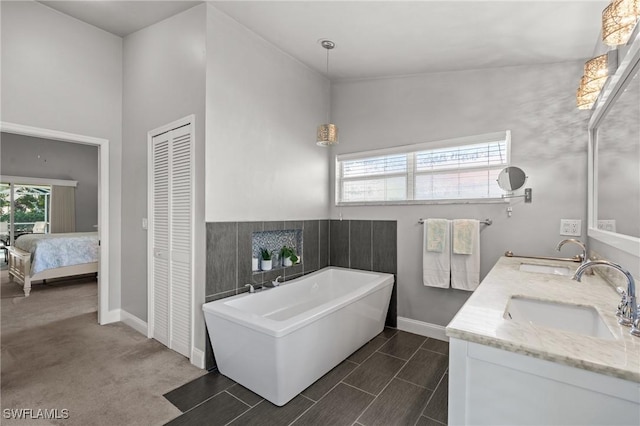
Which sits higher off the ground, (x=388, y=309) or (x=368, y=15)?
(x=368, y=15)

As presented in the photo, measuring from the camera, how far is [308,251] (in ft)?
11.5

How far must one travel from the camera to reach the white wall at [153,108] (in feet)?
8.04

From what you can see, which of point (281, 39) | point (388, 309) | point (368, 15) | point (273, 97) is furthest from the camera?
point (388, 309)

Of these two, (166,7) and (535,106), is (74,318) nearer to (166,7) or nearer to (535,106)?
(166,7)

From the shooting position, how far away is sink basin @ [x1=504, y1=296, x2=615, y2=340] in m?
1.28

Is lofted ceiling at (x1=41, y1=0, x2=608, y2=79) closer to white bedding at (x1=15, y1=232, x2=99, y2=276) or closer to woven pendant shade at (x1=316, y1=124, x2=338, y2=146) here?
woven pendant shade at (x1=316, y1=124, x2=338, y2=146)

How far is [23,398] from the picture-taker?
2.00 m

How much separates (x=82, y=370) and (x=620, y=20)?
393 centimetres

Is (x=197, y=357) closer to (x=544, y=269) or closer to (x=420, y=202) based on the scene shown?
(x=420, y=202)

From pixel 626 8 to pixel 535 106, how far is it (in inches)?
55.0

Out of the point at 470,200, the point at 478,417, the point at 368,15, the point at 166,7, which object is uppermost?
the point at 166,7

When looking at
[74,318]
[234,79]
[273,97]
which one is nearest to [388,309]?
[273,97]

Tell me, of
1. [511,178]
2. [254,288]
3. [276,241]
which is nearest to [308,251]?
[276,241]

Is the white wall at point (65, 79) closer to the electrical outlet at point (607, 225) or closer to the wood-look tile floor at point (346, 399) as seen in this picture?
the wood-look tile floor at point (346, 399)
